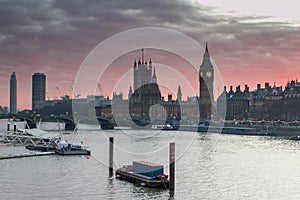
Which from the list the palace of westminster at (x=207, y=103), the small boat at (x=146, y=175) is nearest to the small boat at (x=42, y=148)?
the small boat at (x=146, y=175)

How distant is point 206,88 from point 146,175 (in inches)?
4519

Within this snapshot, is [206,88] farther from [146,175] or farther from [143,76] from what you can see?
[146,175]

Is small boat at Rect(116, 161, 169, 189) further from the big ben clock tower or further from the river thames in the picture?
the big ben clock tower

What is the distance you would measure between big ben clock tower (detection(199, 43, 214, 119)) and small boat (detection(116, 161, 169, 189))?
105 meters

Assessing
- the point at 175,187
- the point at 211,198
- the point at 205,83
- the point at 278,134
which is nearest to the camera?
the point at 211,198

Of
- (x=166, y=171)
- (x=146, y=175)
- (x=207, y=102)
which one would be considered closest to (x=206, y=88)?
(x=207, y=102)

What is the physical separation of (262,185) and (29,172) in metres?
15.4

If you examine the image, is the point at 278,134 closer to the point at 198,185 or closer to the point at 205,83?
the point at 198,185

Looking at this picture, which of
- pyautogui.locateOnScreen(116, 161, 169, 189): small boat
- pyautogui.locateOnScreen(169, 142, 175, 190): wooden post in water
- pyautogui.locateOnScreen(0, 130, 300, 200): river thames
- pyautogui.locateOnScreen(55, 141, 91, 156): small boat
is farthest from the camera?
pyautogui.locateOnScreen(55, 141, 91, 156): small boat

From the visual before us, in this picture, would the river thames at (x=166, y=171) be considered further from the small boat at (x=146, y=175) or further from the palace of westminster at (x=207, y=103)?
the palace of westminster at (x=207, y=103)

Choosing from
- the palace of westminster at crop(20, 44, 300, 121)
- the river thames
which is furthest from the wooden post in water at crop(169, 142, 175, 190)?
the palace of westminster at crop(20, 44, 300, 121)

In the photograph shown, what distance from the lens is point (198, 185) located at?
2898 centimetres

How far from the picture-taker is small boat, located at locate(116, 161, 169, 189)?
90.9 ft

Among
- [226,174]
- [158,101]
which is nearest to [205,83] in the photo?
[158,101]
